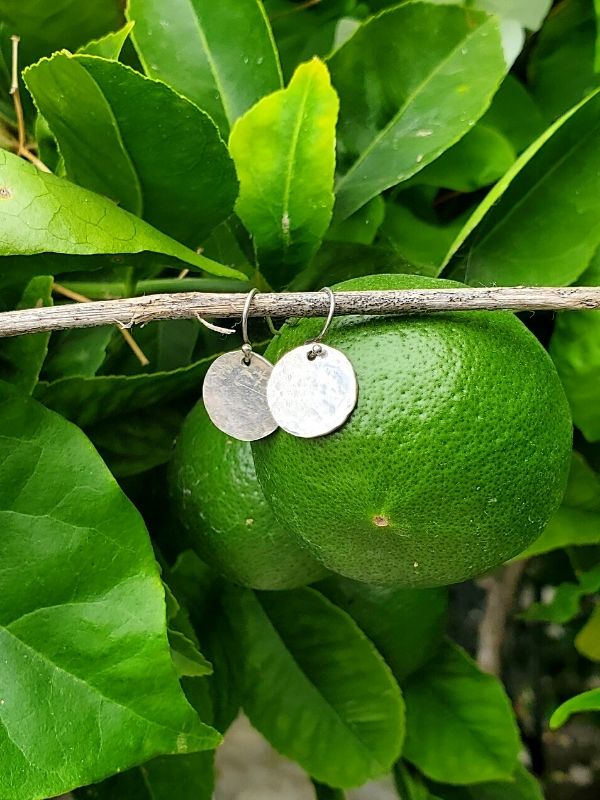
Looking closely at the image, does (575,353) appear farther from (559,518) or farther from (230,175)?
(230,175)

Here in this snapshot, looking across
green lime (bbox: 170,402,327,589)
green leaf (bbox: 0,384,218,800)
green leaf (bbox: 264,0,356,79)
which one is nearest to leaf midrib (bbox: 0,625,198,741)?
green leaf (bbox: 0,384,218,800)

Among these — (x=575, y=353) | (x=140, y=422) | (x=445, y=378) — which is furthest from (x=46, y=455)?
(x=575, y=353)

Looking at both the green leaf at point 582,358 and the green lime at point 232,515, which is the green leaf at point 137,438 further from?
the green leaf at point 582,358

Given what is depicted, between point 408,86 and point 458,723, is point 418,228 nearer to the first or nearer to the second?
point 408,86

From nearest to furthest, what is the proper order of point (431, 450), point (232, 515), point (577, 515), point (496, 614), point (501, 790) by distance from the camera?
1. point (431, 450)
2. point (232, 515)
3. point (577, 515)
4. point (501, 790)
5. point (496, 614)

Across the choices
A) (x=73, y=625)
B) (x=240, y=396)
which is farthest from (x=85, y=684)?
(x=240, y=396)

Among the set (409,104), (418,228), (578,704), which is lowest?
(578,704)
